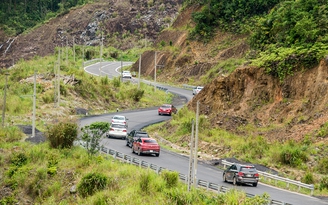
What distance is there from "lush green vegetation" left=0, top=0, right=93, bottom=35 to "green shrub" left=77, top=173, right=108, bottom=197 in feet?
387

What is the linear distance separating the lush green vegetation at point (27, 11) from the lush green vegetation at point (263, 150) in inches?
4232

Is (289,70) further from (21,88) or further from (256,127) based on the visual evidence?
(21,88)

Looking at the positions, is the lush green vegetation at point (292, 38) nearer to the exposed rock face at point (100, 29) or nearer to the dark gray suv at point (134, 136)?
the dark gray suv at point (134, 136)

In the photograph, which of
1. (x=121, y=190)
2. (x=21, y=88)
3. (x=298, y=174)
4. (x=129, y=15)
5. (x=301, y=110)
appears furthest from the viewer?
(x=129, y=15)

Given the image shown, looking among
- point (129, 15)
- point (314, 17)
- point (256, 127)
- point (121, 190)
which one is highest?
point (129, 15)

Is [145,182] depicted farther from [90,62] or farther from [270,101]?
[90,62]

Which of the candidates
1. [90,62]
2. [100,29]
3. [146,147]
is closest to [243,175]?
[146,147]

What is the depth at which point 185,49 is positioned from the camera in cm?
8862

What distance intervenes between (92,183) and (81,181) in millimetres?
914

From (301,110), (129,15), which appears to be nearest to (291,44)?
(301,110)

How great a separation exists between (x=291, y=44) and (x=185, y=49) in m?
42.2

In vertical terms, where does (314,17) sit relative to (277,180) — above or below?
above

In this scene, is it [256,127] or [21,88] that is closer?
[256,127]

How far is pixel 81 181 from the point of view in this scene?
106 ft
